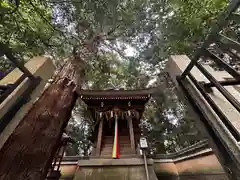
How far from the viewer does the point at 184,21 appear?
6051 mm

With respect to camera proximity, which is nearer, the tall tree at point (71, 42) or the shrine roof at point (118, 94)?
the tall tree at point (71, 42)

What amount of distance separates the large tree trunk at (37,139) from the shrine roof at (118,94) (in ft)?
17.6

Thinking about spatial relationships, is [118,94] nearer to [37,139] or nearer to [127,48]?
[127,48]

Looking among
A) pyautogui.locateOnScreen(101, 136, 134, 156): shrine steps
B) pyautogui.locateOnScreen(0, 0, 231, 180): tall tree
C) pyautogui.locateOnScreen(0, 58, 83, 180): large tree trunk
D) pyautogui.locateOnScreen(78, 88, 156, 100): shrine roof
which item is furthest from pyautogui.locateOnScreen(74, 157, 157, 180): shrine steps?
pyautogui.locateOnScreen(78, 88, 156, 100): shrine roof

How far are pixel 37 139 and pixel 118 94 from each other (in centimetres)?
723

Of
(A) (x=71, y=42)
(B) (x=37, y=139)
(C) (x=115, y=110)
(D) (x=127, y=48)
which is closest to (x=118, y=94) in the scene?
(C) (x=115, y=110)

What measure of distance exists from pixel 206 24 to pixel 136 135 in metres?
6.77

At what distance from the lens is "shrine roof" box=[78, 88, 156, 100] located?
32.5 feet

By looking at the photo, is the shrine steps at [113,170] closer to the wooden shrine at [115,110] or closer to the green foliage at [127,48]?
the wooden shrine at [115,110]

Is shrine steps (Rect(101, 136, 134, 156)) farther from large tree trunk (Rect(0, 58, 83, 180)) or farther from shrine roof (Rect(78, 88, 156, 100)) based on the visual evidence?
large tree trunk (Rect(0, 58, 83, 180))

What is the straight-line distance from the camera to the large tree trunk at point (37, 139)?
93.6 inches

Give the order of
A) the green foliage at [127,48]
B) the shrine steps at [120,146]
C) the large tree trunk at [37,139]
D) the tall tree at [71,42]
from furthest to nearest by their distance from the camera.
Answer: the green foliage at [127,48]
the shrine steps at [120,146]
the tall tree at [71,42]
the large tree trunk at [37,139]

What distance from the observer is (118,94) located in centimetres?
1007

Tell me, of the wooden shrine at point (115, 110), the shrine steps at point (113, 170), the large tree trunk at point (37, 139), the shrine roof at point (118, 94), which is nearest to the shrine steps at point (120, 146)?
the wooden shrine at point (115, 110)
